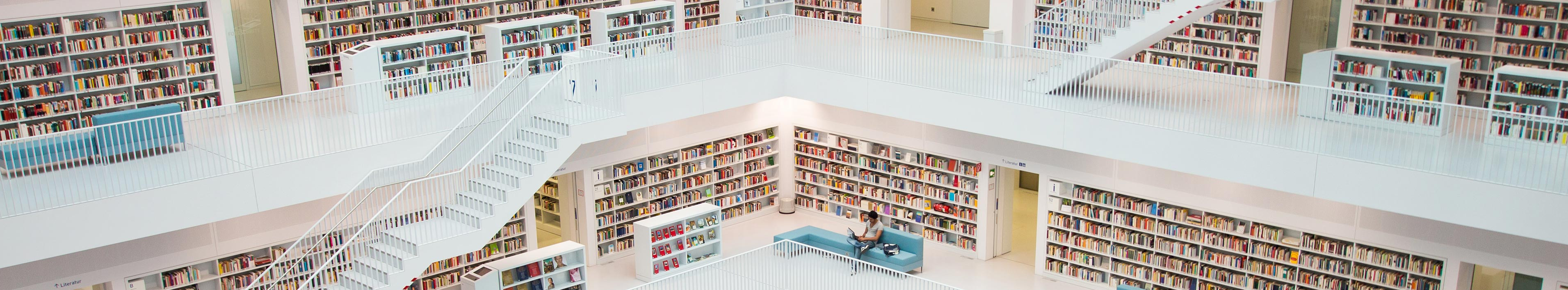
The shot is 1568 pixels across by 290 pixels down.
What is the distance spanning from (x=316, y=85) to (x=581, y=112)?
4529 mm

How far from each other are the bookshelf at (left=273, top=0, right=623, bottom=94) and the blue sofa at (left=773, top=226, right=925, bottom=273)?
4097 mm

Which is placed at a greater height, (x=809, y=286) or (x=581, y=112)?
→ (x=581, y=112)

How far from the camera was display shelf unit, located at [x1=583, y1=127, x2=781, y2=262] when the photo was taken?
60.0ft

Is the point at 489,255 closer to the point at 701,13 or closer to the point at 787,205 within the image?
the point at 787,205

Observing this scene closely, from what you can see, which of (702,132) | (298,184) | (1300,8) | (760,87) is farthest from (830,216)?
(298,184)

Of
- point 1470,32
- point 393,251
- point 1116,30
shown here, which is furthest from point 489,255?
point 1470,32

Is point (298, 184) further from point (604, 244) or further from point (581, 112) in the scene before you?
point (604, 244)

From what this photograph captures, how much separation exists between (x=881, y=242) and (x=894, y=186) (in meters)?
1.80

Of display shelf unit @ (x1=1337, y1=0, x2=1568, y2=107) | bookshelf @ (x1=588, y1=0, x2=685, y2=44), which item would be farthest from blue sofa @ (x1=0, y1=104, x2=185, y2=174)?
display shelf unit @ (x1=1337, y1=0, x2=1568, y2=107)

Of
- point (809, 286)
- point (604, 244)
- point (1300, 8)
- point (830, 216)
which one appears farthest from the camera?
point (830, 216)

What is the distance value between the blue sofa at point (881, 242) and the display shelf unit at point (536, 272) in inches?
110

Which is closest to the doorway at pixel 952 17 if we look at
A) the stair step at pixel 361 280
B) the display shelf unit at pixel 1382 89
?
the display shelf unit at pixel 1382 89

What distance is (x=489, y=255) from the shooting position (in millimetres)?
17219

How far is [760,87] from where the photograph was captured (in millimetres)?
16875
